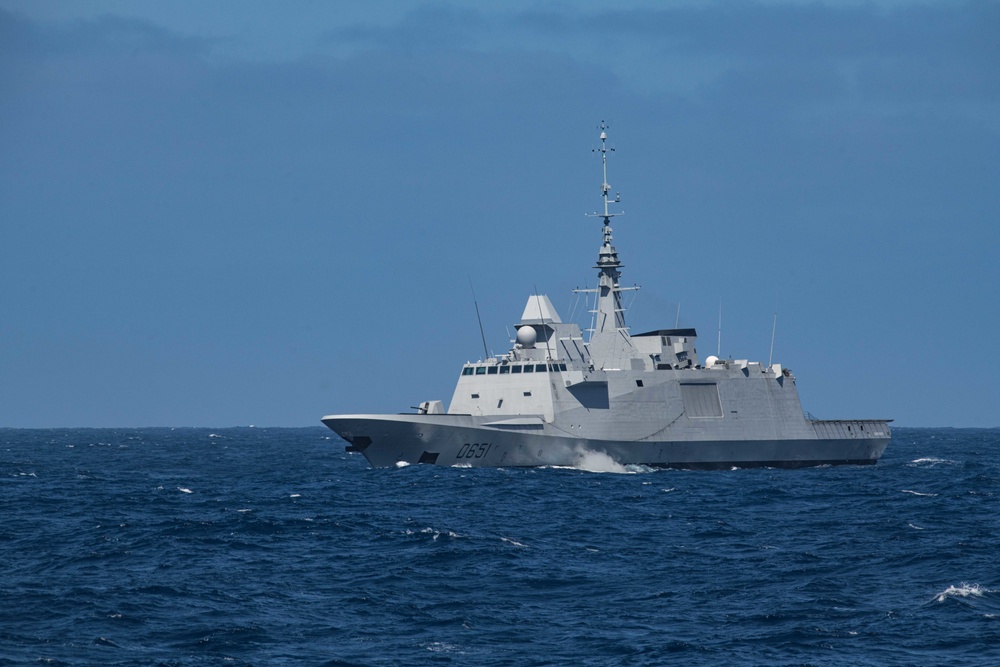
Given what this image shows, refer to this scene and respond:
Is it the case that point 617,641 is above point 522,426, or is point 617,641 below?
below

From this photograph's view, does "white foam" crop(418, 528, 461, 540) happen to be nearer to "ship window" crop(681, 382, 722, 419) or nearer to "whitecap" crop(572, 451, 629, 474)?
"whitecap" crop(572, 451, 629, 474)

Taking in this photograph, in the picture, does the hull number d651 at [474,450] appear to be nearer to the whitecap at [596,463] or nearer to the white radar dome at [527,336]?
the whitecap at [596,463]

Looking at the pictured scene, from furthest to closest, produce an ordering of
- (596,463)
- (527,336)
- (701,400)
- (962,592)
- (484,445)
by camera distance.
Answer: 1. (701,400)
2. (527,336)
3. (596,463)
4. (484,445)
5. (962,592)

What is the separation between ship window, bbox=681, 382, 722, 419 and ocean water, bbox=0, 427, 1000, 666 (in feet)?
36.7

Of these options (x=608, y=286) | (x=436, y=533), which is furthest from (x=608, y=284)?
(x=436, y=533)

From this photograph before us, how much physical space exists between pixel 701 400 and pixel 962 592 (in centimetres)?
2970

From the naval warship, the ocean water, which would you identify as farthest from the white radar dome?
the ocean water

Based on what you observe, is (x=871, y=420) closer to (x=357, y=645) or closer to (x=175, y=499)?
(x=175, y=499)

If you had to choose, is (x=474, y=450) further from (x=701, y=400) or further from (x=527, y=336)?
(x=701, y=400)

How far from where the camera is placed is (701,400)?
160 ft

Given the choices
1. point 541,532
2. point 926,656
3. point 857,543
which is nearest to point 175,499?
point 541,532

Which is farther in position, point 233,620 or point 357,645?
point 233,620

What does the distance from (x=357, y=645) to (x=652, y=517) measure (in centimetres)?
1528

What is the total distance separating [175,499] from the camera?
34500 mm
